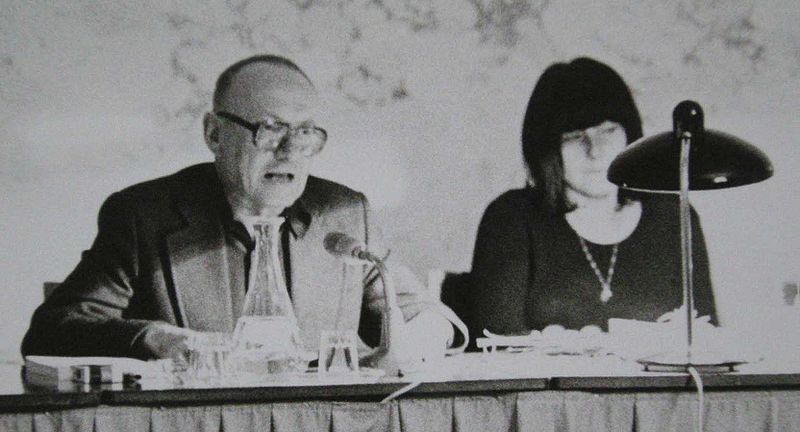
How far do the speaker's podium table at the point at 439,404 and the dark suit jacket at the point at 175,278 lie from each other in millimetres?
653

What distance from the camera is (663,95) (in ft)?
10.3

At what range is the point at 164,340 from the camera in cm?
237

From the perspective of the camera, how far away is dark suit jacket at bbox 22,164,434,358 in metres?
2.70

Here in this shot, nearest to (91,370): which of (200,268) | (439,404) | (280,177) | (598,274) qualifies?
(439,404)

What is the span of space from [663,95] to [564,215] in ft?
1.71

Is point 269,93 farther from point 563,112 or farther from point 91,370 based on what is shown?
point 91,370

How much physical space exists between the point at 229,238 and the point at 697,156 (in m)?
1.32

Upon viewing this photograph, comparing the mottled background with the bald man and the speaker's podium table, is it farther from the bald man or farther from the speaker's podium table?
the speaker's podium table

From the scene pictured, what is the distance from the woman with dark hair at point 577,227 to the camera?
119 inches

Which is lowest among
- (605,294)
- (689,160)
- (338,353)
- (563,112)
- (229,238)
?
(338,353)

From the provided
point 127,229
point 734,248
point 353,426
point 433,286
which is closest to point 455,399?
point 353,426

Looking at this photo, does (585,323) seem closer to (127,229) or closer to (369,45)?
(369,45)

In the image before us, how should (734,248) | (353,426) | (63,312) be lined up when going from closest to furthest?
(353,426)
(63,312)
(734,248)

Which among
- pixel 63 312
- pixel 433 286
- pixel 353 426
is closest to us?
pixel 353 426
